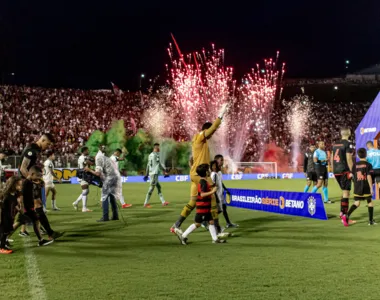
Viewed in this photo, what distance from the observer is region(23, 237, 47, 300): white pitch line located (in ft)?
18.2

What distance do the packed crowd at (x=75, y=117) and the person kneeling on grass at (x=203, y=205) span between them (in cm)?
3269

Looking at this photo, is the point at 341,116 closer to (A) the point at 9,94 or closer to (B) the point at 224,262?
(A) the point at 9,94

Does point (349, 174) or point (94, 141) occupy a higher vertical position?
point (94, 141)

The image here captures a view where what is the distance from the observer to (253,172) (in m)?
48.0

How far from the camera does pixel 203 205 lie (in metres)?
8.92

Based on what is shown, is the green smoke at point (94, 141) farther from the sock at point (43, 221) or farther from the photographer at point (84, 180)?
the sock at point (43, 221)

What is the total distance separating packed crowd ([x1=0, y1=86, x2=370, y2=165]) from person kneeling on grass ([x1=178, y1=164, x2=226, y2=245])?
107 ft

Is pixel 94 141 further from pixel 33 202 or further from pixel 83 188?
pixel 33 202

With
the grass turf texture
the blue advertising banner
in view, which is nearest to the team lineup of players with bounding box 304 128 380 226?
the grass turf texture

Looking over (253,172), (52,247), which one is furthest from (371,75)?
(52,247)

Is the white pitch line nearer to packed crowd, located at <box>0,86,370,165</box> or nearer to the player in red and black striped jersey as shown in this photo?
the player in red and black striped jersey

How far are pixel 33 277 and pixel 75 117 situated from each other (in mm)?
48253

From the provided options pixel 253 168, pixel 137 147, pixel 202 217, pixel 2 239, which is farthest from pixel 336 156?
pixel 137 147

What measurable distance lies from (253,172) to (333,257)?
40.6 metres
